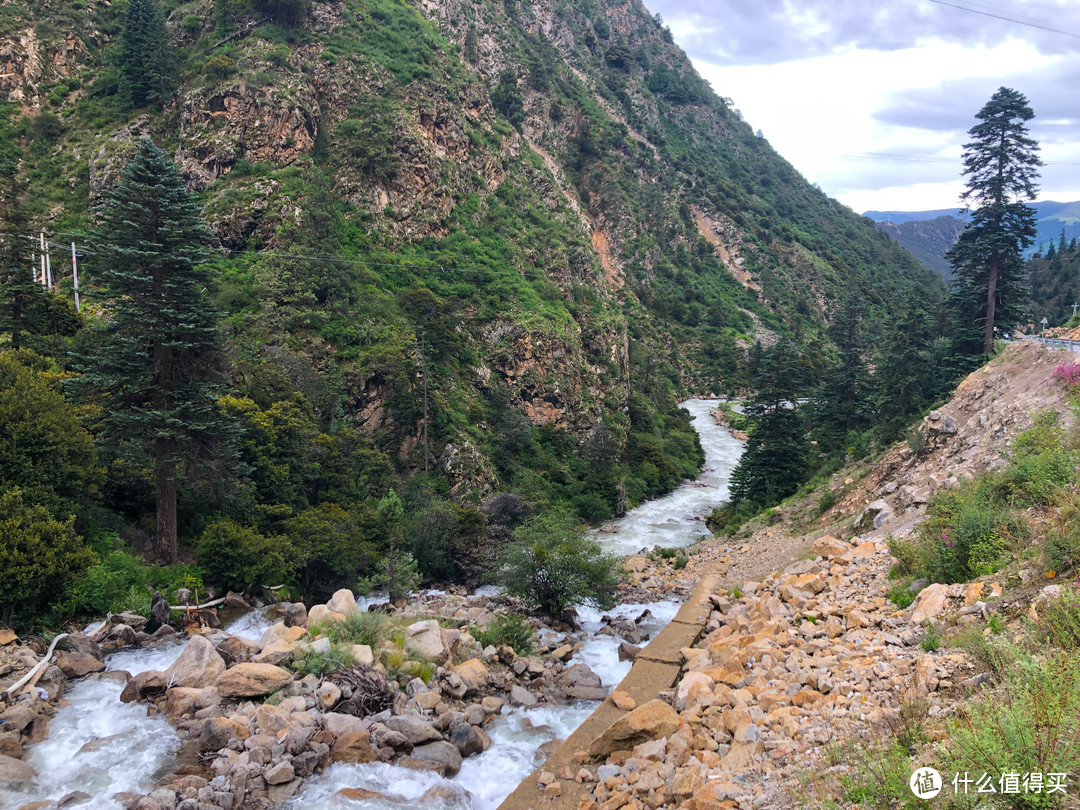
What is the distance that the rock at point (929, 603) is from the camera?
7766 mm

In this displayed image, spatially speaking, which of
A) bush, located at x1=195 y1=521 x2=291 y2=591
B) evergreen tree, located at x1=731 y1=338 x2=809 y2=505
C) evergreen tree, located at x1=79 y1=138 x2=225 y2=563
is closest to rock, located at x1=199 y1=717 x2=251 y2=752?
bush, located at x1=195 y1=521 x2=291 y2=591

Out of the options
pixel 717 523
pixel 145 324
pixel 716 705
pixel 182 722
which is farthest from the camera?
pixel 717 523

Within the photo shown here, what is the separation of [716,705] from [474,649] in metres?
7.64

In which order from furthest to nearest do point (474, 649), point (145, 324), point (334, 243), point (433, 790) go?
point (334, 243), point (145, 324), point (474, 649), point (433, 790)

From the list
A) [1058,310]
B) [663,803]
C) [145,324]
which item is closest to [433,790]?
[663,803]

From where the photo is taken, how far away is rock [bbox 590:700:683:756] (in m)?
8.43

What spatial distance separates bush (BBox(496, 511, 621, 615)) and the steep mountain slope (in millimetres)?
11472

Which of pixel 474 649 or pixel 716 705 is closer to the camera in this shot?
pixel 716 705

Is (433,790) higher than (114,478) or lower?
lower

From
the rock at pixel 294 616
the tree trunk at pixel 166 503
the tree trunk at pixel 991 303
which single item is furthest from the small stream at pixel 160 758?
the tree trunk at pixel 991 303

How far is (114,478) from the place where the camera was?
17.8 m

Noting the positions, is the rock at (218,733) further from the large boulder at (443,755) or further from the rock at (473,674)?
the rock at (473,674)

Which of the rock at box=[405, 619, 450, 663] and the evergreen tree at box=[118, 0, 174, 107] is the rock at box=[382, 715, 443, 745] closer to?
the rock at box=[405, 619, 450, 663]

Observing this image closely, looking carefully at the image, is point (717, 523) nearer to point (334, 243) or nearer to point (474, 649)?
point (474, 649)
